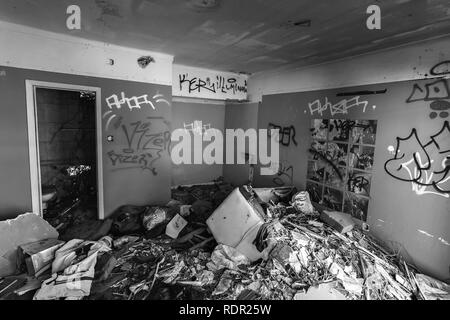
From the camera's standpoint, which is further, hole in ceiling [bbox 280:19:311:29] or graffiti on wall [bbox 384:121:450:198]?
graffiti on wall [bbox 384:121:450:198]

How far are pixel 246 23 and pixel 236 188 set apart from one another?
6.82ft

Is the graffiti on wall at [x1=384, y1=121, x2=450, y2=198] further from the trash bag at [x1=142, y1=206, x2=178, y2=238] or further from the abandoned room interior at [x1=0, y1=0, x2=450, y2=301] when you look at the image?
the trash bag at [x1=142, y1=206, x2=178, y2=238]

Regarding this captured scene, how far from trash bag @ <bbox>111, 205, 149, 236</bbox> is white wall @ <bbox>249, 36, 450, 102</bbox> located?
133 inches

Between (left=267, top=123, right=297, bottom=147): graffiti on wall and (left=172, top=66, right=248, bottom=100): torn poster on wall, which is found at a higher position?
(left=172, top=66, right=248, bottom=100): torn poster on wall

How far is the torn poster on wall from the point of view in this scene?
5.01 meters

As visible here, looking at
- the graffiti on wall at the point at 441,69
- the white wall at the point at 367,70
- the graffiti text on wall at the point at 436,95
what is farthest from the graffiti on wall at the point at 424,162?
the white wall at the point at 367,70

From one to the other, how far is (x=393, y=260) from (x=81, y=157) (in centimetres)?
511

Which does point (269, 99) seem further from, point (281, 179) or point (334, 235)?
point (334, 235)

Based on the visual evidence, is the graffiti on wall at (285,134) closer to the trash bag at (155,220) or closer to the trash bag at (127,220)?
the trash bag at (155,220)

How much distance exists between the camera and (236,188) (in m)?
3.66

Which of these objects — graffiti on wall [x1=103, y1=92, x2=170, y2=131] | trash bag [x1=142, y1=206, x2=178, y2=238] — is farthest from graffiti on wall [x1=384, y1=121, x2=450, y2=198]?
graffiti on wall [x1=103, y1=92, x2=170, y2=131]

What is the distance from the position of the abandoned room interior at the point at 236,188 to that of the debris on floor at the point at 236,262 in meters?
0.02

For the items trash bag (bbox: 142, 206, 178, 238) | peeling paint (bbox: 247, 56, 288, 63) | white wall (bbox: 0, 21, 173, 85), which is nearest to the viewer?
white wall (bbox: 0, 21, 173, 85)

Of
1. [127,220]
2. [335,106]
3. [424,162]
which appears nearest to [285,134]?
[335,106]
